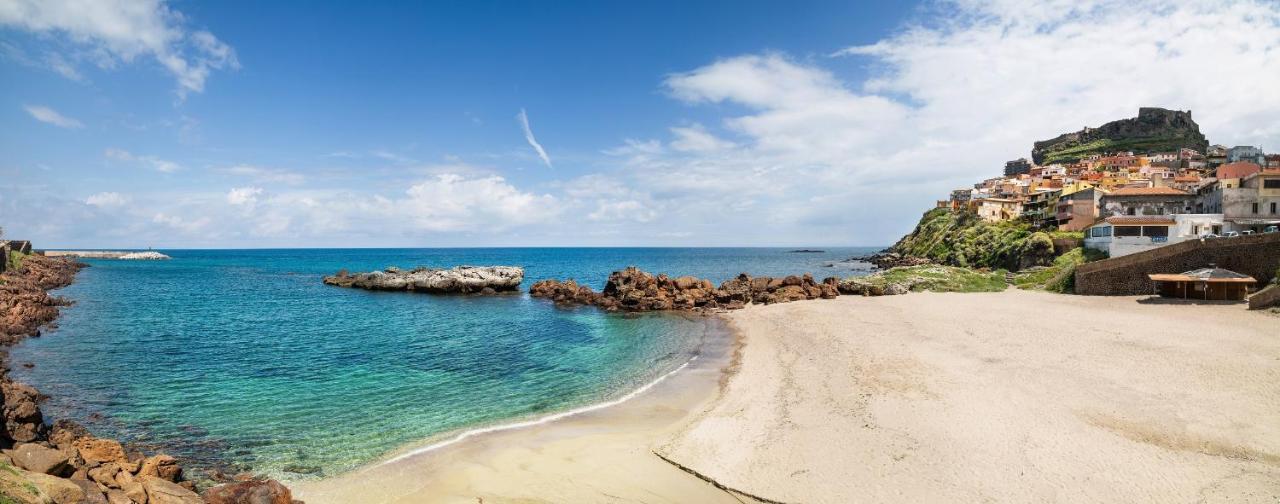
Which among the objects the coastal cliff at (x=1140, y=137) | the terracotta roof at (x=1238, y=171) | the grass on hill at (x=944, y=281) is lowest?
the grass on hill at (x=944, y=281)

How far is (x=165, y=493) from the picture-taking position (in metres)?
10.6

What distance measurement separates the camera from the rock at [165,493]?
33.9ft

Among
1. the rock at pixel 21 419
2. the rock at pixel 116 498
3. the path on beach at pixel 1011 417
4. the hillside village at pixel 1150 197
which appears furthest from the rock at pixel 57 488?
the hillside village at pixel 1150 197

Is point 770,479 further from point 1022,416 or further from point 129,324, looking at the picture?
point 129,324

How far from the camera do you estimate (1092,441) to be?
13.3 m

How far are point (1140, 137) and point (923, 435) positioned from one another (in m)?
192

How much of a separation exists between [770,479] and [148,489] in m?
12.3

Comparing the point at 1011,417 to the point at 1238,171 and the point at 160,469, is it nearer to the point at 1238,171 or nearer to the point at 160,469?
the point at 160,469

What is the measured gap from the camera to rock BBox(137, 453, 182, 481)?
11.4m

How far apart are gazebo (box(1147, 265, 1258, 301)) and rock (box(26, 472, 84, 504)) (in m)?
45.1

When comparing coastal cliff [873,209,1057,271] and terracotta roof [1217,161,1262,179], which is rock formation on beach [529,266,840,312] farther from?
terracotta roof [1217,161,1262,179]

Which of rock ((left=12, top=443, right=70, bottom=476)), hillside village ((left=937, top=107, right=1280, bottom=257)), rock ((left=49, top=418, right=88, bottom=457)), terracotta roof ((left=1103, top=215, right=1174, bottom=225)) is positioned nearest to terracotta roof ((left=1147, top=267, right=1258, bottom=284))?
hillside village ((left=937, top=107, right=1280, bottom=257))

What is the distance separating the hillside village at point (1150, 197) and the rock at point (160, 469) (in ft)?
173

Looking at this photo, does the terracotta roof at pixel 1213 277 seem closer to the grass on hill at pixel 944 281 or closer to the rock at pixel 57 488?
the grass on hill at pixel 944 281
